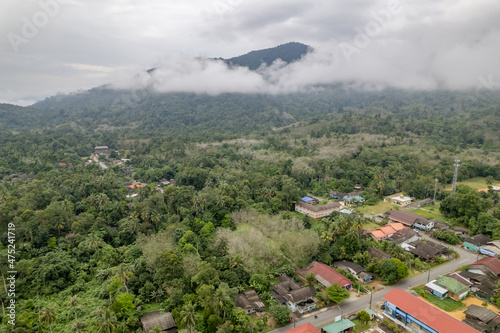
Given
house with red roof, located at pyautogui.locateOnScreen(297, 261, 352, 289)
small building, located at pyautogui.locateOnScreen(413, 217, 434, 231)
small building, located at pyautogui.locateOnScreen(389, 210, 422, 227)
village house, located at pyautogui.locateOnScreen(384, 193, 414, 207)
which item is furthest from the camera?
village house, located at pyautogui.locateOnScreen(384, 193, 414, 207)

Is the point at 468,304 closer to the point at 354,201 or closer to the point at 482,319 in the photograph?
the point at 482,319

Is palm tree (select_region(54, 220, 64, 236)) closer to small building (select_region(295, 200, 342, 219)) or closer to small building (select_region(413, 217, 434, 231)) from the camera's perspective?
small building (select_region(295, 200, 342, 219))

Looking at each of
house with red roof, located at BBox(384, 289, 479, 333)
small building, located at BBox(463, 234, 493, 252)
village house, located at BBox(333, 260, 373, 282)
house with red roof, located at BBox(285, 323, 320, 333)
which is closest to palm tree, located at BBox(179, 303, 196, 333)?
house with red roof, located at BBox(285, 323, 320, 333)

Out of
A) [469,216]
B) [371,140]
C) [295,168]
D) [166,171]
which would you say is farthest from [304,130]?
[469,216]

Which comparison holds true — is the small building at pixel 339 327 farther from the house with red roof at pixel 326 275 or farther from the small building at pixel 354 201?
the small building at pixel 354 201

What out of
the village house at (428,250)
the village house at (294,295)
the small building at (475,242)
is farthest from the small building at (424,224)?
the village house at (294,295)

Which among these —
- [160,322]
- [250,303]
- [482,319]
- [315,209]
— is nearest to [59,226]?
[160,322]

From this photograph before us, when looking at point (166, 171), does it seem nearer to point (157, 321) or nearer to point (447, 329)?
point (157, 321)
